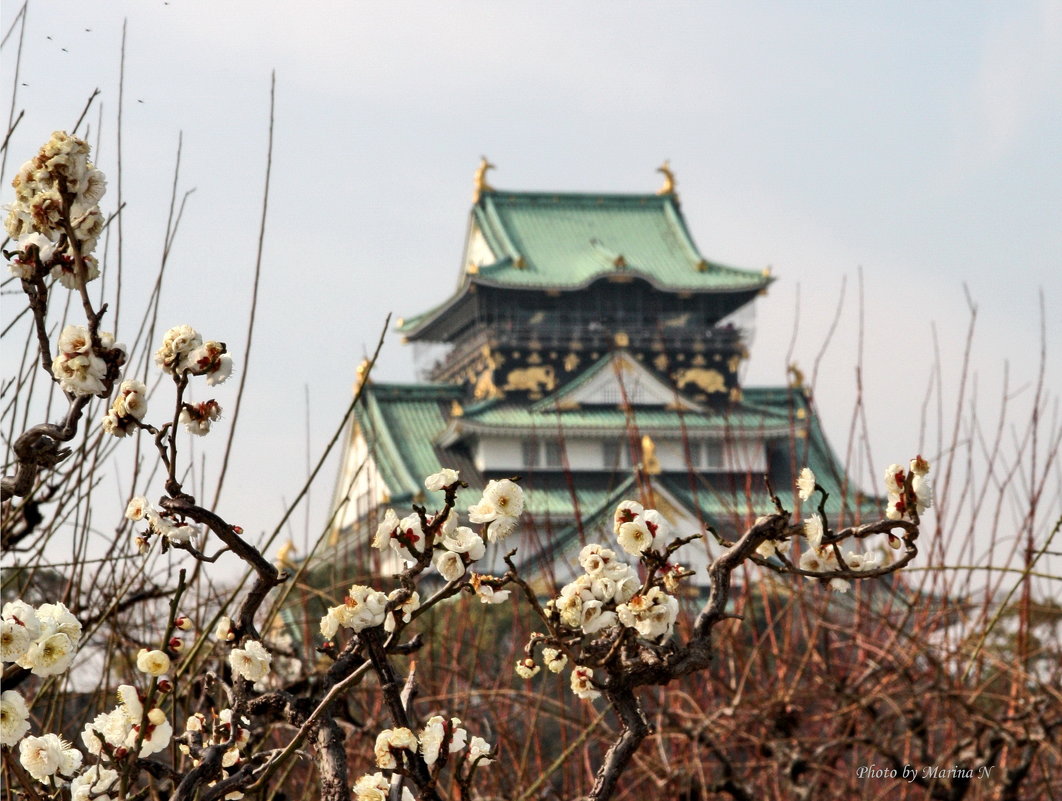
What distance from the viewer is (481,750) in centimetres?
126

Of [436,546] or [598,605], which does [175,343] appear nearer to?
[436,546]

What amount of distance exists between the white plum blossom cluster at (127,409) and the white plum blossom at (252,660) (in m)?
0.23

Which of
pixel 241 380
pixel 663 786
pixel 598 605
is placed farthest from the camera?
pixel 663 786

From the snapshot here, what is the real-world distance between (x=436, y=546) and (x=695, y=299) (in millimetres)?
20536

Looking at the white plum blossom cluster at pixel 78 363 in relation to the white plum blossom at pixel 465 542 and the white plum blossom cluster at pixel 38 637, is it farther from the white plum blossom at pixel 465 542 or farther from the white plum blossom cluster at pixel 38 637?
the white plum blossom at pixel 465 542

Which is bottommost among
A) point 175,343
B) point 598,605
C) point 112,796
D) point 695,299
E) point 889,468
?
point 695,299

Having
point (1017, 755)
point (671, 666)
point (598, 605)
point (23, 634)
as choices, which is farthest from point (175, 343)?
point (1017, 755)

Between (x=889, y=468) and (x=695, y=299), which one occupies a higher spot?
(x=889, y=468)

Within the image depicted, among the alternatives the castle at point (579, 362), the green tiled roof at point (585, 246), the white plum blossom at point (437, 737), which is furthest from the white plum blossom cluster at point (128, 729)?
the green tiled roof at point (585, 246)

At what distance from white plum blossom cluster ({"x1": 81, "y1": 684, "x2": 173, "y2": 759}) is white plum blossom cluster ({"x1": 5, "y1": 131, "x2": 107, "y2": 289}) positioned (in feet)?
1.21

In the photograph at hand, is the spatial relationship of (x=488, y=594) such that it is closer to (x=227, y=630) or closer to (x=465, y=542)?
(x=465, y=542)

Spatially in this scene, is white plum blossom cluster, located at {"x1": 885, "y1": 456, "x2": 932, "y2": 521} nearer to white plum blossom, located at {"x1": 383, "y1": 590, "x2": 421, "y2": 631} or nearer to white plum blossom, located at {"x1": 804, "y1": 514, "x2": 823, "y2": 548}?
white plum blossom, located at {"x1": 804, "y1": 514, "x2": 823, "y2": 548}

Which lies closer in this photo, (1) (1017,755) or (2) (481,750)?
(2) (481,750)

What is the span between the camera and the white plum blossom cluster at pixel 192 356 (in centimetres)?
111
